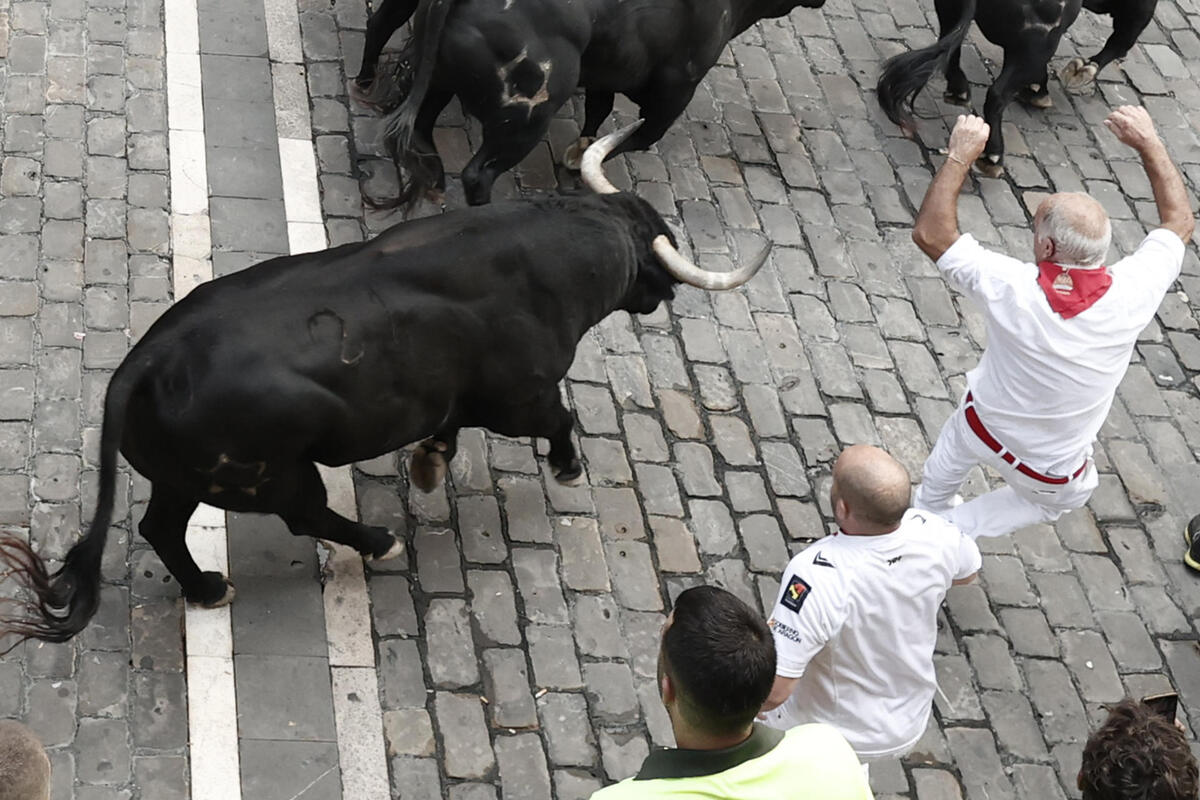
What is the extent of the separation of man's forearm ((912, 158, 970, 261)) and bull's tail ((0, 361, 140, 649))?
277 cm

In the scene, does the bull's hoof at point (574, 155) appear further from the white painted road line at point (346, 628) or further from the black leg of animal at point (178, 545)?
the black leg of animal at point (178, 545)

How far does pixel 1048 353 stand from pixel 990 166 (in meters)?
3.59

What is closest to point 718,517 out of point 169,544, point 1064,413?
point 1064,413

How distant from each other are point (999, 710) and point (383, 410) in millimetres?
2695

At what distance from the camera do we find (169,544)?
206 inches

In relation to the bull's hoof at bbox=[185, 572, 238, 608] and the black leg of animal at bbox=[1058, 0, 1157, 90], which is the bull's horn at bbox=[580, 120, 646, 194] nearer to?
the bull's hoof at bbox=[185, 572, 238, 608]

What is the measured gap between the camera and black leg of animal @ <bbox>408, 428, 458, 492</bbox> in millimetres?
5887

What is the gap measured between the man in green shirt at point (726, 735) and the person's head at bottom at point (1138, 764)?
28.1 inches

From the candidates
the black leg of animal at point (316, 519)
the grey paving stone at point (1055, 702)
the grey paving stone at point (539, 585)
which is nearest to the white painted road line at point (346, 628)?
the black leg of animal at point (316, 519)

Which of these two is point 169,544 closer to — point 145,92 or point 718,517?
point 718,517

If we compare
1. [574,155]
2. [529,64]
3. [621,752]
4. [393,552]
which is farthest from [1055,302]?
[574,155]

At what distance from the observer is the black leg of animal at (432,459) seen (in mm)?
5887

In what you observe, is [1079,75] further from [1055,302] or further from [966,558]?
[966,558]

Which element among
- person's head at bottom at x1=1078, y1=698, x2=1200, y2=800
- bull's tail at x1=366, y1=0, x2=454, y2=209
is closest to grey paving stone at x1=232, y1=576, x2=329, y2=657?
bull's tail at x1=366, y1=0, x2=454, y2=209
